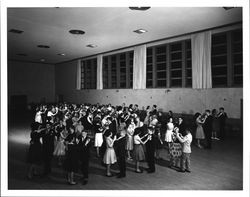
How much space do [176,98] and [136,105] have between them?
2.37m

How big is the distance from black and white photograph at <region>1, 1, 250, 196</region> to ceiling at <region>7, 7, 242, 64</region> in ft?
0.15

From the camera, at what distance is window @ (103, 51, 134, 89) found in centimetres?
1543

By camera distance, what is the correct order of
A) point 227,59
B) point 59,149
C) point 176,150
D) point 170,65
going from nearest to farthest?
point 176,150
point 59,149
point 227,59
point 170,65

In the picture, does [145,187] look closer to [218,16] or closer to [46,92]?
[218,16]

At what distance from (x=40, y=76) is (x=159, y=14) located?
18.2 metres

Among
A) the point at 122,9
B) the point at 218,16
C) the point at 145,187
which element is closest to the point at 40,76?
the point at 122,9

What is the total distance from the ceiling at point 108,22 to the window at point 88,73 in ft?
Answer: 18.8

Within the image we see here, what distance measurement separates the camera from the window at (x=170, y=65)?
39.5 feet

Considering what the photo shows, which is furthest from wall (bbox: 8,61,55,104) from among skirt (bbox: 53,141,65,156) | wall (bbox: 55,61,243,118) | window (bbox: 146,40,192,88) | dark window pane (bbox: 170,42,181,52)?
skirt (bbox: 53,141,65,156)

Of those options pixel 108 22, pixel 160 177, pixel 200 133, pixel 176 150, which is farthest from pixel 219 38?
pixel 160 177

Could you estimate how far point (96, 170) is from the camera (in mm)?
5910

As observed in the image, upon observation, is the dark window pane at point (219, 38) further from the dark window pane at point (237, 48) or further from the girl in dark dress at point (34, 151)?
the girl in dark dress at point (34, 151)

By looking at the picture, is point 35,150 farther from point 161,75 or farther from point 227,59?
point 161,75

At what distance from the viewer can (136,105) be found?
1204 cm
